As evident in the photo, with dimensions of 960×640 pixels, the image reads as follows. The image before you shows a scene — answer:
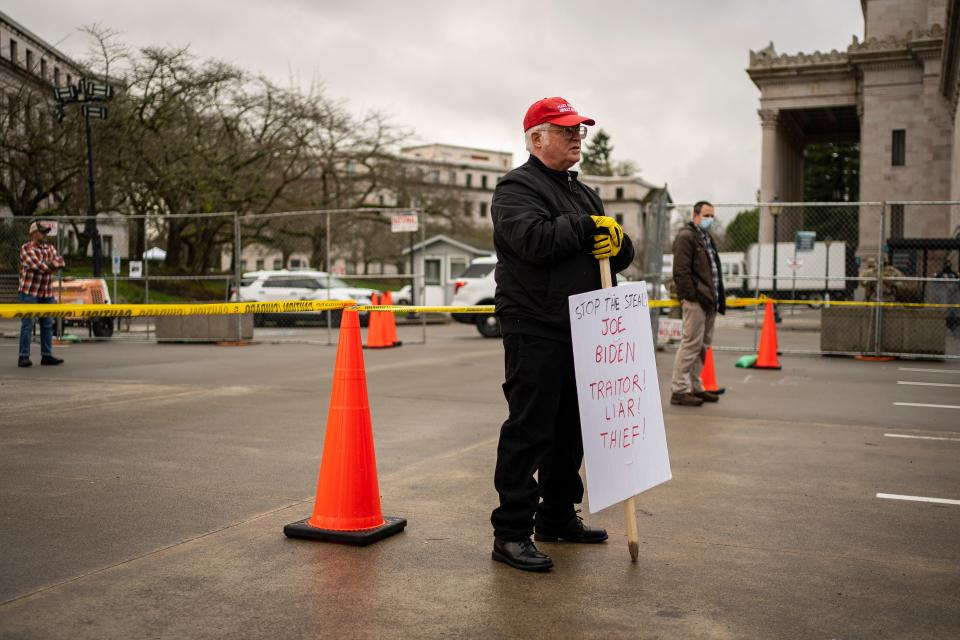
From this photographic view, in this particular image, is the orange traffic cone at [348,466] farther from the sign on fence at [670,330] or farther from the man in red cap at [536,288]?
the sign on fence at [670,330]

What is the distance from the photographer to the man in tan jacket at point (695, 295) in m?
9.49

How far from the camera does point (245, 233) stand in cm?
3625

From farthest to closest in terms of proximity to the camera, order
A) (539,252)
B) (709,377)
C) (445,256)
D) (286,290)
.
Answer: (445,256) → (286,290) → (709,377) → (539,252)

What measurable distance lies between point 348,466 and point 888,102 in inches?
1924

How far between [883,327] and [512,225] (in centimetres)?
1371

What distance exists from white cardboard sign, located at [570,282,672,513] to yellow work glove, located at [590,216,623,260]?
0.17 meters

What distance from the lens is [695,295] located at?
31.2 ft

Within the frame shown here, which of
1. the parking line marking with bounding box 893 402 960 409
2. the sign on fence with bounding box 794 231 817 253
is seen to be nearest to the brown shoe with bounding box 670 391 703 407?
the parking line marking with bounding box 893 402 960 409

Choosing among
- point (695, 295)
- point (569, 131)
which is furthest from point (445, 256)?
point (569, 131)

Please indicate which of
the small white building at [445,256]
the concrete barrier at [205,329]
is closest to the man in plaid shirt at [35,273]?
the concrete barrier at [205,329]

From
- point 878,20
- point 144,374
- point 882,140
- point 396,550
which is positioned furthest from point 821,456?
point 878,20

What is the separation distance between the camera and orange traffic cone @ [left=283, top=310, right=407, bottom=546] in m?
4.59

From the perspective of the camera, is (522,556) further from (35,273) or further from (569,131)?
(35,273)

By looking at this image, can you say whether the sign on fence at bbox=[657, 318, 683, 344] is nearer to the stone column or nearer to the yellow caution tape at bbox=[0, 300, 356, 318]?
the yellow caution tape at bbox=[0, 300, 356, 318]
